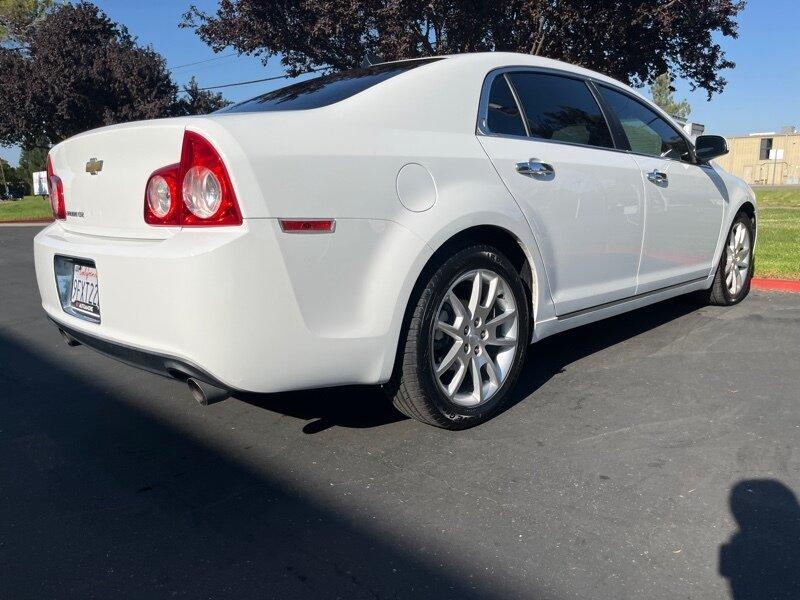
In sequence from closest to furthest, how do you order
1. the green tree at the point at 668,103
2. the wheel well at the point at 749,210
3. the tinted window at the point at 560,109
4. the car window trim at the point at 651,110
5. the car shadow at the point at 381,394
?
the car shadow at the point at 381,394 < the tinted window at the point at 560,109 < the car window trim at the point at 651,110 < the wheel well at the point at 749,210 < the green tree at the point at 668,103

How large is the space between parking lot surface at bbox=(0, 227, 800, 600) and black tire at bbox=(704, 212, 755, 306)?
1.28 m

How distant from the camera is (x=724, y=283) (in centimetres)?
534

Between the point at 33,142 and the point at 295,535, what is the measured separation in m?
30.5

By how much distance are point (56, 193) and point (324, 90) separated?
136 centimetres

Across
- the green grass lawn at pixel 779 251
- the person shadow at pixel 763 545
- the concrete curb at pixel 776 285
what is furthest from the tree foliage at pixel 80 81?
the person shadow at pixel 763 545

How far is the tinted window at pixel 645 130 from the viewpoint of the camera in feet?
13.7

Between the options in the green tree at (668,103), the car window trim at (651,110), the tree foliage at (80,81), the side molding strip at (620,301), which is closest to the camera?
the side molding strip at (620,301)

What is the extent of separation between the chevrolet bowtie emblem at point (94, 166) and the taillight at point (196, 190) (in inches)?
17.5

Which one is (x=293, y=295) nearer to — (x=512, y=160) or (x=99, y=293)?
(x=99, y=293)

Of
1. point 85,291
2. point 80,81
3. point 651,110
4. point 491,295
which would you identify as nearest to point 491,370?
point 491,295

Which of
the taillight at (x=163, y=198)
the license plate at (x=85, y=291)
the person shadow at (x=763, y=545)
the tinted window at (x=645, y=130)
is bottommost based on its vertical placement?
the person shadow at (x=763, y=545)

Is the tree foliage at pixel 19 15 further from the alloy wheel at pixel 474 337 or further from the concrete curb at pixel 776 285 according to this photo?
the alloy wheel at pixel 474 337

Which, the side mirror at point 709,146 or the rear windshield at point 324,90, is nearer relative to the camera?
the rear windshield at point 324,90

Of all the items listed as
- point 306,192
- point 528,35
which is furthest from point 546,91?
point 528,35
